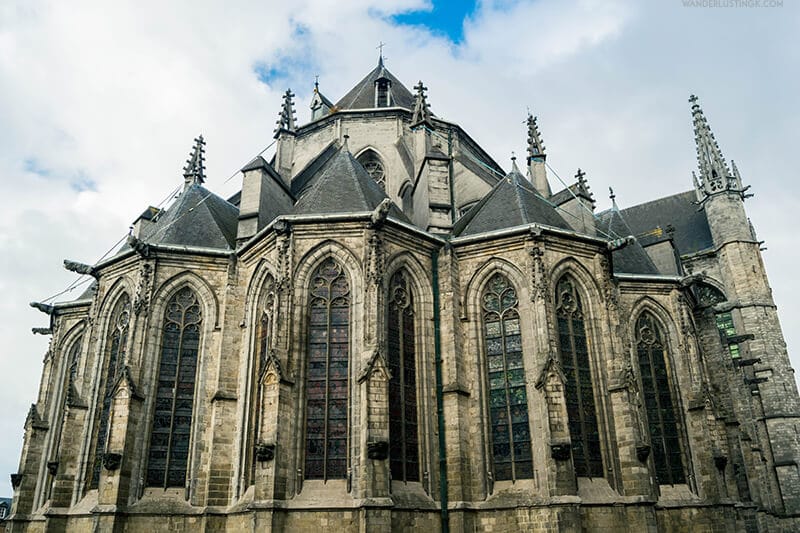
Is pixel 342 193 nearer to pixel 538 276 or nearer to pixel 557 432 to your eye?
pixel 538 276

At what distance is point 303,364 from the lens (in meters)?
13.5

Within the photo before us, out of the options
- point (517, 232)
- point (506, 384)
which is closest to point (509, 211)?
point (517, 232)

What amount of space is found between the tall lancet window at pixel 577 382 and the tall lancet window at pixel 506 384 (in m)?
1.03

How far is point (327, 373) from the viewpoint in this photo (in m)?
13.6

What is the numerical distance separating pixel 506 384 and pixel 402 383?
2.40m

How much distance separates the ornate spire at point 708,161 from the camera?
27.6 metres

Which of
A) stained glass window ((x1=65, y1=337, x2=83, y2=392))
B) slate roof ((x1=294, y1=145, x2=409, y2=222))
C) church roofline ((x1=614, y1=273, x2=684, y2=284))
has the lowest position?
stained glass window ((x1=65, y1=337, x2=83, y2=392))

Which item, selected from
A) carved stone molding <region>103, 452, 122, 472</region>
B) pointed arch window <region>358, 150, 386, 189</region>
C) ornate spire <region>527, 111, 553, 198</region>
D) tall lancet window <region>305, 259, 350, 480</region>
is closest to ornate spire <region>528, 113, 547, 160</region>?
ornate spire <region>527, 111, 553, 198</region>

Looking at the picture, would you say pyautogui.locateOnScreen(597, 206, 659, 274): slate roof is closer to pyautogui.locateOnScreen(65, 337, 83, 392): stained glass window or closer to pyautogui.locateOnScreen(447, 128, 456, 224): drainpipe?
pyautogui.locateOnScreen(447, 128, 456, 224): drainpipe

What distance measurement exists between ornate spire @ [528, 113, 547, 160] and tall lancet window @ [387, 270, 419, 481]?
8.48m

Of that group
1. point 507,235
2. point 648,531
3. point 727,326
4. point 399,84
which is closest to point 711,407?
point 648,531

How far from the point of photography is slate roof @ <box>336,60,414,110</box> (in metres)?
25.7

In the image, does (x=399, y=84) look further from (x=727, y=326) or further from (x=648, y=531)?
(x=648, y=531)

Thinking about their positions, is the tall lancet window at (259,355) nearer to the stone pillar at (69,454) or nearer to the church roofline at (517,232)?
the stone pillar at (69,454)
